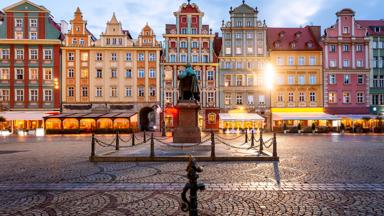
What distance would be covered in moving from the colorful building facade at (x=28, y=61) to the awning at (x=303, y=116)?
3037 cm

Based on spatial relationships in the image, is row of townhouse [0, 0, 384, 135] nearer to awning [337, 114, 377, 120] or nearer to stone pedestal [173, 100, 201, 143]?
awning [337, 114, 377, 120]

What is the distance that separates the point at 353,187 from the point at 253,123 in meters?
30.0

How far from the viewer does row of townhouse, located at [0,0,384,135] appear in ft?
119

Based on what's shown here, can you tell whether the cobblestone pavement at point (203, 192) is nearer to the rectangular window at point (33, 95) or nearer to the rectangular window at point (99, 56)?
the rectangular window at point (99, 56)

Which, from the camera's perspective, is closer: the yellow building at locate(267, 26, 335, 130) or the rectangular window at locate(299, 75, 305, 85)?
the yellow building at locate(267, 26, 335, 130)

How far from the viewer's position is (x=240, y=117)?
33.4m

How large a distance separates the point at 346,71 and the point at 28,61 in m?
44.8

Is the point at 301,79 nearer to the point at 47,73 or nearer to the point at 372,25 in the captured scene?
the point at 372,25

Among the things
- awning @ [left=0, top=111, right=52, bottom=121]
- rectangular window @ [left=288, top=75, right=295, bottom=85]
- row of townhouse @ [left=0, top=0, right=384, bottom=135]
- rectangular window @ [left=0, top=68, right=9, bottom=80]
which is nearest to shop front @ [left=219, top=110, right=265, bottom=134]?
row of townhouse @ [left=0, top=0, right=384, bottom=135]

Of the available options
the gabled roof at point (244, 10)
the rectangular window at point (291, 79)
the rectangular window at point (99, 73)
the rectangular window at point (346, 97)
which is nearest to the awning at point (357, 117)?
the rectangular window at point (346, 97)

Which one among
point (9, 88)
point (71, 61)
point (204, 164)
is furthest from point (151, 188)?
point (9, 88)

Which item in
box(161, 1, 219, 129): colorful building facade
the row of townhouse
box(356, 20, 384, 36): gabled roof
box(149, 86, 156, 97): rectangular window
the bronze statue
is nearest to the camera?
the bronze statue

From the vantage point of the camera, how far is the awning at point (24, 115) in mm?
34125

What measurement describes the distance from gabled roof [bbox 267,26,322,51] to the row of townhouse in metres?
0.27
